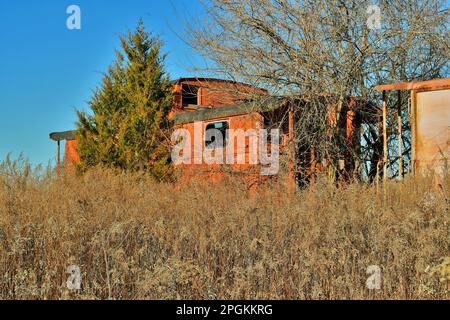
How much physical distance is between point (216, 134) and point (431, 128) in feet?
22.4

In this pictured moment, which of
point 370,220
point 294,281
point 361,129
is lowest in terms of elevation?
point 294,281

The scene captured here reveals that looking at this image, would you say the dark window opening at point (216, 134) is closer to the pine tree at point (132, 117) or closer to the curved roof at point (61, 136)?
the pine tree at point (132, 117)

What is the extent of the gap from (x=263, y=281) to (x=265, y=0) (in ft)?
31.7

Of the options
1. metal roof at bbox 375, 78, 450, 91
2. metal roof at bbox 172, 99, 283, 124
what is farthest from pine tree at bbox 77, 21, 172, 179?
metal roof at bbox 375, 78, 450, 91

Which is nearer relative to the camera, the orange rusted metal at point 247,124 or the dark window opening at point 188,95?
the orange rusted metal at point 247,124

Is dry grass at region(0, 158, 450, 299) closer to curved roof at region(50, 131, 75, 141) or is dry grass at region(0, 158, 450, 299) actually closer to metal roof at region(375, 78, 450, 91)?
metal roof at region(375, 78, 450, 91)

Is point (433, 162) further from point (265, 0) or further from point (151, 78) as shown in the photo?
point (151, 78)

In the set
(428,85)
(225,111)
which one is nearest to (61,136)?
(225,111)

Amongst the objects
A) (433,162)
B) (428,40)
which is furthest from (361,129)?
(433,162)

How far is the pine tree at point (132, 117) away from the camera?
57.2 ft

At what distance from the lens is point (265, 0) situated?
44.3ft

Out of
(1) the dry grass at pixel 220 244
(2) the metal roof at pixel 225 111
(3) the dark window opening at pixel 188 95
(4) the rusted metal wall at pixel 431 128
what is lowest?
(1) the dry grass at pixel 220 244

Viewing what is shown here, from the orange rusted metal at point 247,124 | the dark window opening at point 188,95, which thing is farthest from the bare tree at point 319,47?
the dark window opening at point 188,95

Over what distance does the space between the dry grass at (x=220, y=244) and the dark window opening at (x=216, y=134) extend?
696 cm
